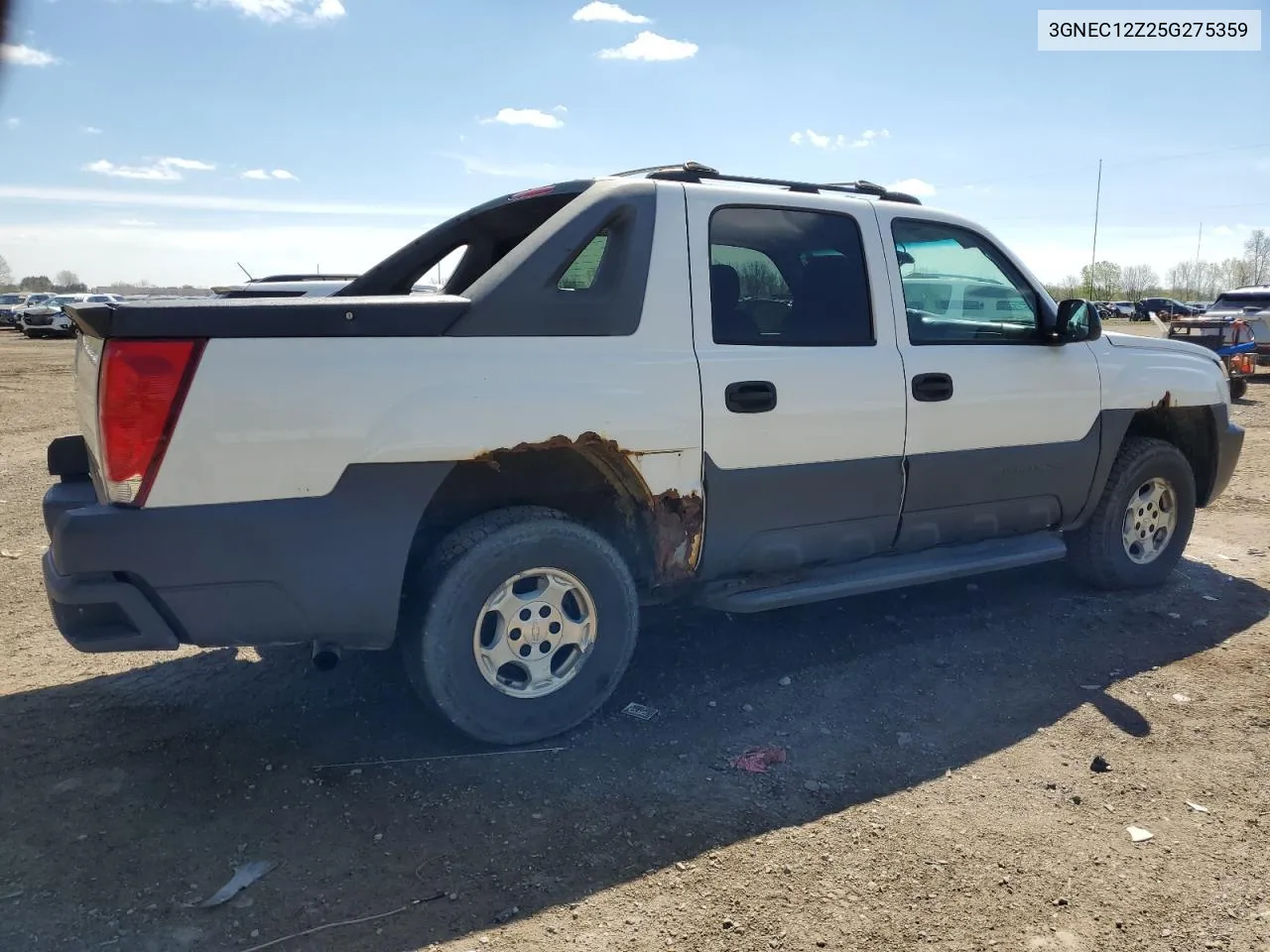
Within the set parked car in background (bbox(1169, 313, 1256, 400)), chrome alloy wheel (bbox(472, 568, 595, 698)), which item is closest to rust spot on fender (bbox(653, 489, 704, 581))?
chrome alloy wheel (bbox(472, 568, 595, 698))

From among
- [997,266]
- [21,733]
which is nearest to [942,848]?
[997,266]

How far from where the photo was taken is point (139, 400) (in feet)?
9.14

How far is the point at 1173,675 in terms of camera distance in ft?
14.1

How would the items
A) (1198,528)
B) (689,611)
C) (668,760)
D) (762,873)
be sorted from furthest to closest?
1. (1198,528)
2. (689,611)
3. (668,760)
4. (762,873)

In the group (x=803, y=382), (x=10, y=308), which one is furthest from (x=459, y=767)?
(x=10, y=308)

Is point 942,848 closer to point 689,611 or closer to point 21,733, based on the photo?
point 689,611

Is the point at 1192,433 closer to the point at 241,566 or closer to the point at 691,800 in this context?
the point at 691,800

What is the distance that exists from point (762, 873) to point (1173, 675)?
255cm

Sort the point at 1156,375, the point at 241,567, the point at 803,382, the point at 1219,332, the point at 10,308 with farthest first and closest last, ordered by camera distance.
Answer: the point at 10,308, the point at 1219,332, the point at 1156,375, the point at 803,382, the point at 241,567

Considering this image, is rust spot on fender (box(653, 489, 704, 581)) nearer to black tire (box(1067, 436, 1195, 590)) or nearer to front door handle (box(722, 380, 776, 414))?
front door handle (box(722, 380, 776, 414))

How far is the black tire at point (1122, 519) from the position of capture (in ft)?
16.8

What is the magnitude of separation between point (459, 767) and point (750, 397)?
174 centimetres

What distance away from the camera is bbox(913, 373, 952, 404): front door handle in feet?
13.6

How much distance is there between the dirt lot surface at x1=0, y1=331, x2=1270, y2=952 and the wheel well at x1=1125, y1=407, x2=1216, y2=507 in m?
1.21
